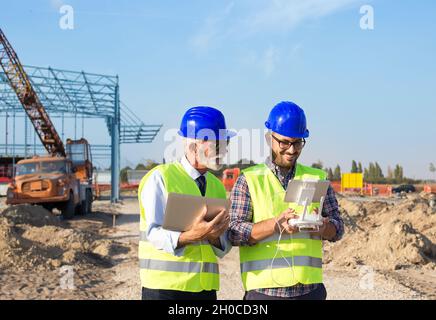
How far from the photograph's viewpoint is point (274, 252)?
106 inches

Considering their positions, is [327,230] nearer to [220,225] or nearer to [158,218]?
[220,225]

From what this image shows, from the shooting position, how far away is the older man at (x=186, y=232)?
251 cm

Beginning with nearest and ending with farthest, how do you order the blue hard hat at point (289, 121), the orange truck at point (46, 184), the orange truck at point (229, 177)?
the blue hard hat at point (289, 121)
the orange truck at point (46, 184)
the orange truck at point (229, 177)

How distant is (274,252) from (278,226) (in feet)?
0.59

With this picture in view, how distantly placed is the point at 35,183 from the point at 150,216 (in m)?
15.3

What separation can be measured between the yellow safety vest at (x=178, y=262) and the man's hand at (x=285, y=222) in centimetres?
36

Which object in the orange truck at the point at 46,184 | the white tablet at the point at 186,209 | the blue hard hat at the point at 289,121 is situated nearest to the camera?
the white tablet at the point at 186,209

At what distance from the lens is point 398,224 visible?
35.1 ft

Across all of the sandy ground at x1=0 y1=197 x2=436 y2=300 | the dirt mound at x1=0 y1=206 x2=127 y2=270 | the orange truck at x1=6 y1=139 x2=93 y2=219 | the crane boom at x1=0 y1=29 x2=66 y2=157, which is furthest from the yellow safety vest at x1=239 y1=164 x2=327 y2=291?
the crane boom at x1=0 y1=29 x2=66 y2=157

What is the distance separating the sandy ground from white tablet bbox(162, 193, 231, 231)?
445cm

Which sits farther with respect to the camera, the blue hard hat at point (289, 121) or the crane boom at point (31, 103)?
the crane boom at point (31, 103)

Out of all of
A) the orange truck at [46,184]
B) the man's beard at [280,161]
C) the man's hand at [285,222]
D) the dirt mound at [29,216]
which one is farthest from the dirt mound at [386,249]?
the orange truck at [46,184]

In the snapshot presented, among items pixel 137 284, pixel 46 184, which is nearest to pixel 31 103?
pixel 46 184

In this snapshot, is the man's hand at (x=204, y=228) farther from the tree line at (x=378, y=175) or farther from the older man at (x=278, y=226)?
the tree line at (x=378, y=175)
